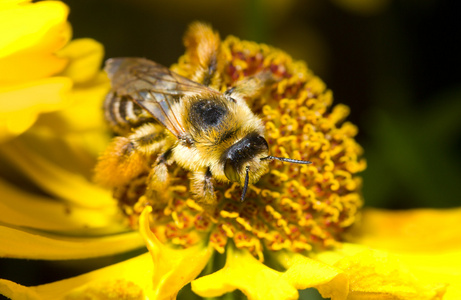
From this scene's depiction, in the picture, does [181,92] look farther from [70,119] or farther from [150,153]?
[70,119]

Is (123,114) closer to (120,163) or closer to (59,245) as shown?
(120,163)

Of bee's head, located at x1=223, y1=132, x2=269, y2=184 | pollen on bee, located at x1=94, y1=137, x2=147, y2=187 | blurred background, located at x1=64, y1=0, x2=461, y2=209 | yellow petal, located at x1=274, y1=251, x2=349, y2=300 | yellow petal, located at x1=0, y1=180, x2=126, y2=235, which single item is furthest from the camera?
blurred background, located at x1=64, y1=0, x2=461, y2=209

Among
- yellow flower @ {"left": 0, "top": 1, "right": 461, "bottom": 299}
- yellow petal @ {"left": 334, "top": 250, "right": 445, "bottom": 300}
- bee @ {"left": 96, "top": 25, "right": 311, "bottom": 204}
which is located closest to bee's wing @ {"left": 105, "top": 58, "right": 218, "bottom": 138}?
bee @ {"left": 96, "top": 25, "right": 311, "bottom": 204}

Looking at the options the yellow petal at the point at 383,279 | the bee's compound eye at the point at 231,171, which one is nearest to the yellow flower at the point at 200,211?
the yellow petal at the point at 383,279

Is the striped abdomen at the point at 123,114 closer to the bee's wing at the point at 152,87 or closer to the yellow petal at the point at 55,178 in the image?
the bee's wing at the point at 152,87

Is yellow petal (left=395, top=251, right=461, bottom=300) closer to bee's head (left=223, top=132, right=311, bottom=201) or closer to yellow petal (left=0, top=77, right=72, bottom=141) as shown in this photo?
bee's head (left=223, top=132, right=311, bottom=201)

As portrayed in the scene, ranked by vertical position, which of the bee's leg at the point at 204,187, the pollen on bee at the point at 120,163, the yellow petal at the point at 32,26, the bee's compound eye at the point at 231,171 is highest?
the yellow petal at the point at 32,26
